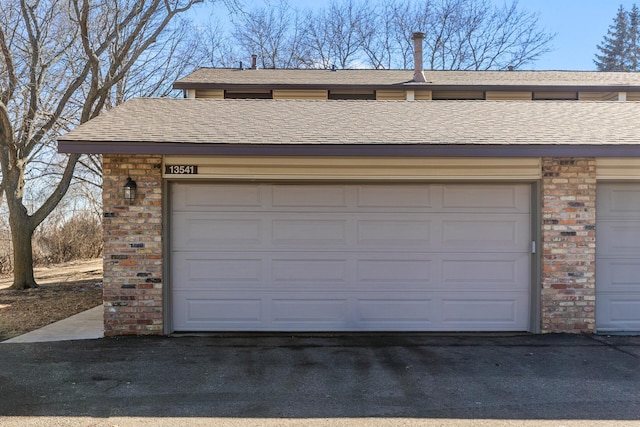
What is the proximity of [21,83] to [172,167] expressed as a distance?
7.44 m

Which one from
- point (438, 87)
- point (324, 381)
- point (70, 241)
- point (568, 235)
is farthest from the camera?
point (70, 241)

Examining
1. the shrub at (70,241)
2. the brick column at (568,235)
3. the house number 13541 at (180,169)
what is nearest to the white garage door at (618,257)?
the brick column at (568,235)

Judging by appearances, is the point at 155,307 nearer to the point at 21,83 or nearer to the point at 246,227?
the point at 246,227

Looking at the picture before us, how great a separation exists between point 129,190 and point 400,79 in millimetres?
9548

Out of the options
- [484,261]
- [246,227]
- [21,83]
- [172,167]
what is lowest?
[484,261]

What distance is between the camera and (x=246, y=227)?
7109 millimetres

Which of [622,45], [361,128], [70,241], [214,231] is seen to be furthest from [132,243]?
[622,45]

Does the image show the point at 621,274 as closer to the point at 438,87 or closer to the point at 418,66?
the point at 438,87

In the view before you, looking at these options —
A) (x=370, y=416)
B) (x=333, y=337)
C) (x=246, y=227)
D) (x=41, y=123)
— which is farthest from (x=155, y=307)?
(x=41, y=123)

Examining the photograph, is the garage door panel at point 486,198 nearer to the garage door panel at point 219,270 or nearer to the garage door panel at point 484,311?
the garage door panel at point 484,311

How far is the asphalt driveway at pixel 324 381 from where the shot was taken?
4.27 m

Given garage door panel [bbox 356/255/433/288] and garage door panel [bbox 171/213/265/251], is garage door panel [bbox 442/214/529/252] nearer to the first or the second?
garage door panel [bbox 356/255/433/288]

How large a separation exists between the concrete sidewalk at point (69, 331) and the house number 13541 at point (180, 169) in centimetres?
244

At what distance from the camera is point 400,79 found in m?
14.2
